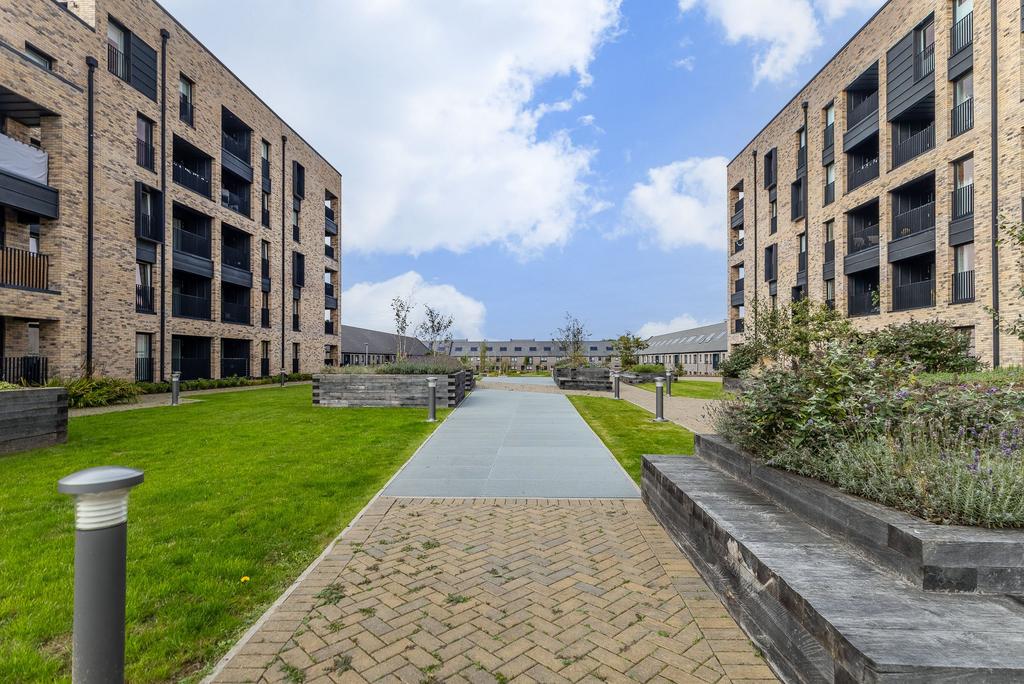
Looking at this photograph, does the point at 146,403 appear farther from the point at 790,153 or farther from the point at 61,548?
the point at 790,153

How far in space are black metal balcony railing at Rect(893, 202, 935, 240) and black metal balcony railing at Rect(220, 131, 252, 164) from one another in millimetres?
31142

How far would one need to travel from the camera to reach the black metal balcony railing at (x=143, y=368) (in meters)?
18.5

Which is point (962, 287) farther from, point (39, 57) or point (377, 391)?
point (39, 57)

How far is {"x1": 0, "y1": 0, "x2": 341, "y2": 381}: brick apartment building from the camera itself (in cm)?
1430

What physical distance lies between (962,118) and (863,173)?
479 cm

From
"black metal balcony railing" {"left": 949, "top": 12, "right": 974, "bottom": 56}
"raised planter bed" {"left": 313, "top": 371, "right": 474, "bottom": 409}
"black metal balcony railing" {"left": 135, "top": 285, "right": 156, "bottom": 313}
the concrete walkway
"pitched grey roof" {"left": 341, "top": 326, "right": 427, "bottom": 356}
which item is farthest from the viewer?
"pitched grey roof" {"left": 341, "top": 326, "right": 427, "bottom": 356}

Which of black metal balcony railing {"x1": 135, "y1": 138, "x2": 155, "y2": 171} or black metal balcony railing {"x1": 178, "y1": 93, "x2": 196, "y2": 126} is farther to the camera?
black metal balcony railing {"x1": 178, "y1": 93, "x2": 196, "y2": 126}

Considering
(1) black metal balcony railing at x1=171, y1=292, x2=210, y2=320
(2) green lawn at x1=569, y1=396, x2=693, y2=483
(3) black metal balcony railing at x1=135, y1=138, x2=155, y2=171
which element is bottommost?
(2) green lawn at x1=569, y1=396, x2=693, y2=483

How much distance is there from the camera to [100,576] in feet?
5.46

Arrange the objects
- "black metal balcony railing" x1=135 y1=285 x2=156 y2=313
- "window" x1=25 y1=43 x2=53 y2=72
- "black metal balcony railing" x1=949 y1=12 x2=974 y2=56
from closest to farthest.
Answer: "window" x1=25 y1=43 x2=53 y2=72, "black metal balcony railing" x1=949 y1=12 x2=974 y2=56, "black metal balcony railing" x1=135 y1=285 x2=156 y2=313

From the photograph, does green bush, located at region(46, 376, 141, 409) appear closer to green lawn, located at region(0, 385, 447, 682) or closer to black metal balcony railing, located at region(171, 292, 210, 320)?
green lawn, located at region(0, 385, 447, 682)

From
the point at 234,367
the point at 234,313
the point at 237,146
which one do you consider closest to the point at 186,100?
the point at 237,146

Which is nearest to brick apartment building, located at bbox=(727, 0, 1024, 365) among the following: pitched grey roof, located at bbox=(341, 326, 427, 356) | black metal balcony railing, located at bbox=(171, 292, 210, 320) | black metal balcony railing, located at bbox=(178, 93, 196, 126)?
black metal balcony railing, located at bbox=(171, 292, 210, 320)

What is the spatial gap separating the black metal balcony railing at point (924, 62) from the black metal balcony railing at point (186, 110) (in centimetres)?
3025
